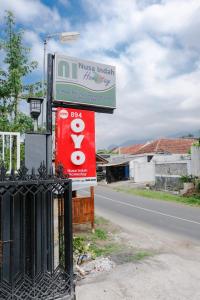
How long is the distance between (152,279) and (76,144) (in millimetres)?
4680

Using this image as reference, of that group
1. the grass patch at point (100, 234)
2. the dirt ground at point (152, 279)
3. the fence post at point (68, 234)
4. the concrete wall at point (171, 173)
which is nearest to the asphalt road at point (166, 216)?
the grass patch at point (100, 234)

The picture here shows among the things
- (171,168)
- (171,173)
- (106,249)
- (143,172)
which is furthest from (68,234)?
(143,172)

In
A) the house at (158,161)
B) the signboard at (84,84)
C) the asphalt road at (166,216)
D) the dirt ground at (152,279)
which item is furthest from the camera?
the house at (158,161)

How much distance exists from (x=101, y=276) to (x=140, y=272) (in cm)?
85

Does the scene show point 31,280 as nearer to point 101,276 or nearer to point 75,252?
point 101,276

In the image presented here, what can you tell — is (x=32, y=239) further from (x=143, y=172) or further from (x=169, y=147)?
(x=169, y=147)

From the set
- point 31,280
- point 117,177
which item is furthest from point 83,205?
point 117,177

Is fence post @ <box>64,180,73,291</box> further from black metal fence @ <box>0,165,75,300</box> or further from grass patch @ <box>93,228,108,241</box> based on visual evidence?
grass patch @ <box>93,228,108,241</box>

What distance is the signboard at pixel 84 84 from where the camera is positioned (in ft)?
32.6

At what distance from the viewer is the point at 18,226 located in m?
5.57

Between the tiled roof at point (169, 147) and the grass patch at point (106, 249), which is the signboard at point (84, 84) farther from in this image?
the tiled roof at point (169, 147)

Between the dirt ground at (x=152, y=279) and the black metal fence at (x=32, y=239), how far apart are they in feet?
2.99

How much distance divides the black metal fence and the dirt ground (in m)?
0.91

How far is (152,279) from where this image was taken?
6879 millimetres
